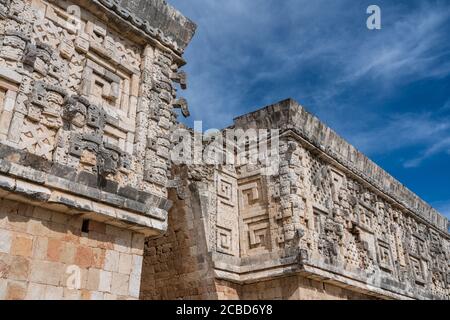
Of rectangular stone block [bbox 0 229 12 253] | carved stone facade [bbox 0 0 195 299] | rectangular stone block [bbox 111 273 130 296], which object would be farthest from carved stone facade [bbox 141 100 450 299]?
rectangular stone block [bbox 0 229 12 253]

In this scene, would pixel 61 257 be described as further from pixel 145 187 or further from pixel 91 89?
pixel 91 89

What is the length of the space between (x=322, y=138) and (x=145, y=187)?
512 cm

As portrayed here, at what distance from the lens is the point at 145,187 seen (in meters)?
5.36

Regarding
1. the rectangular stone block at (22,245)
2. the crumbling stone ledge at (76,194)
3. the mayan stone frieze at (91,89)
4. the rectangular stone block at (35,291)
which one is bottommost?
the rectangular stone block at (35,291)

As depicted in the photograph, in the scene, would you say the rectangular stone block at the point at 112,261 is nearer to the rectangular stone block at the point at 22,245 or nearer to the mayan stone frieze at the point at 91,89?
the mayan stone frieze at the point at 91,89

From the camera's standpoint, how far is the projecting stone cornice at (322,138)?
8664mm

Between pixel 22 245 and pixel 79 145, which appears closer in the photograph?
pixel 22 245

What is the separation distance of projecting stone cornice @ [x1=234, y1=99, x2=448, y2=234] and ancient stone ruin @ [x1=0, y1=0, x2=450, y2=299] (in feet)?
0.11

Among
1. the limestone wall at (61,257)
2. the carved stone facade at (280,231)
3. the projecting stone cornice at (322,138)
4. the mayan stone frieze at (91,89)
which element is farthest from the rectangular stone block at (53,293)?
the projecting stone cornice at (322,138)

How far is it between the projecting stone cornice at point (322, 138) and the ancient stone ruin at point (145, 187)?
0.03 meters

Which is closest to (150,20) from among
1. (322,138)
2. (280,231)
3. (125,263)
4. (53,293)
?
(125,263)

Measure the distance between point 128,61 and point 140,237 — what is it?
7.57 feet

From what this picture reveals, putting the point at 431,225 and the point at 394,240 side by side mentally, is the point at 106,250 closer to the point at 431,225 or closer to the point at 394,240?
the point at 394,240
